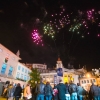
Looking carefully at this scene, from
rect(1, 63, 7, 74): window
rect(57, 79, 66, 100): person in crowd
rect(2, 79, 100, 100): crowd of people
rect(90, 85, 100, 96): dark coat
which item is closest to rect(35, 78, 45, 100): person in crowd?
rect(2, 79, 100, 100): crowd of people

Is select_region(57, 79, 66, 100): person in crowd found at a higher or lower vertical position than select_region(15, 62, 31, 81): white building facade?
lower

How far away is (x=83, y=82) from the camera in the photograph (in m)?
54.9

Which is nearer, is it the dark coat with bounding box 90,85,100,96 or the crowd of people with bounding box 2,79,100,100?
the crowd of people with bounding box 2,79,100,100

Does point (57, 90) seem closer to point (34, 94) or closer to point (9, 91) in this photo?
point (34, 94)

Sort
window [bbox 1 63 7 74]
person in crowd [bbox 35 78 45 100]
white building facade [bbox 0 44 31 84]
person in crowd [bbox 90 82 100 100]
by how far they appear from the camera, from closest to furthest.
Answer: person in crowd [bbox 35 78 45 100] < person in crowd [bbox 90 82 100 100] < white building facade [bbox 0 44 31 84] < window [bbox 1 63 7 74]

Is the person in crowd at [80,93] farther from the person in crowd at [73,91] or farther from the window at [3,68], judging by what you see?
the window at [3,68]

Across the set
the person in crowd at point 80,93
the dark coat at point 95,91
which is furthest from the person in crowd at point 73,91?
the dark coat at point 95,91

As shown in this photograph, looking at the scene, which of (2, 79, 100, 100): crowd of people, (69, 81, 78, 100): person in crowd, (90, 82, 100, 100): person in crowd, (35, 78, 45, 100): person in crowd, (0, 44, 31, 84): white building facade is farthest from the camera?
(0, 44, 31, 84): white building facade

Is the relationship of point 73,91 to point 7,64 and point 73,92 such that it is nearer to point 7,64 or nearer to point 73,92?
point 73,92

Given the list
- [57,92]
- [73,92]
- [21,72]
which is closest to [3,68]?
[21,72]

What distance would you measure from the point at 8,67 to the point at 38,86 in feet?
97.1

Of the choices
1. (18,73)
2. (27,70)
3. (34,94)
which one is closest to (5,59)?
(18,73)

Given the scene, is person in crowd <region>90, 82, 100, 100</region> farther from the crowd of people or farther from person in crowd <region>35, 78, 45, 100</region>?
person in crowd <region>35, 78, 45, 100</region>

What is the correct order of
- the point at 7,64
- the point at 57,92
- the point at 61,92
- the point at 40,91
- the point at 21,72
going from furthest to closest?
the point at 21,72
the point at 7,64
the point at 40,91
the point at 57,92
the point at 61,92
